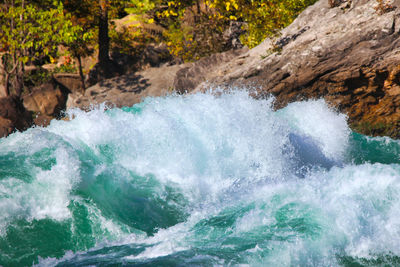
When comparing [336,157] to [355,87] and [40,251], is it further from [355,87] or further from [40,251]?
[40,251]

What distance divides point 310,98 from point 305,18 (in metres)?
2.64

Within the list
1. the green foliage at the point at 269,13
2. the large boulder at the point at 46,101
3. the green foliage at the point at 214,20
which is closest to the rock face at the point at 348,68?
the green foliage at the point at 214,20

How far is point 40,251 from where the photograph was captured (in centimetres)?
486

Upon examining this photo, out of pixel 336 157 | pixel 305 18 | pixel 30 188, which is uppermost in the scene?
pixel 305 18

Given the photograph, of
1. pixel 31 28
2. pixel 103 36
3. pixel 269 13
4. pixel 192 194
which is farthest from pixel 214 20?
pixel 192 194

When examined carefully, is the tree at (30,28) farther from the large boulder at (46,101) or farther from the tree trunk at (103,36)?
the tree trunk at (103,36)

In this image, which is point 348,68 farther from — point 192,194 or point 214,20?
point 214,20

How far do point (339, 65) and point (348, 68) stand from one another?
7.8 inches

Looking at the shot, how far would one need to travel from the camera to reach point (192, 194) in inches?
244

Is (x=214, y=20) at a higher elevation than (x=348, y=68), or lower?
higher

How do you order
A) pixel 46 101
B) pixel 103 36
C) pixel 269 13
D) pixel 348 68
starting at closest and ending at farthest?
pixel 348 68, pixel 269 13, pixel 46 101, pixel 103 36

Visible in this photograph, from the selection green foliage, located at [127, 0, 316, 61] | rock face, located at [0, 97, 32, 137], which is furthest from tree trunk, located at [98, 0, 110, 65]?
rock face, located at [0, 97, 32, 137]

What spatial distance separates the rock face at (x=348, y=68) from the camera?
8531mm

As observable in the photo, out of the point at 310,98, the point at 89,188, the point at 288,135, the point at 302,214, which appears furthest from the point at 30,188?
the point at 310,98
